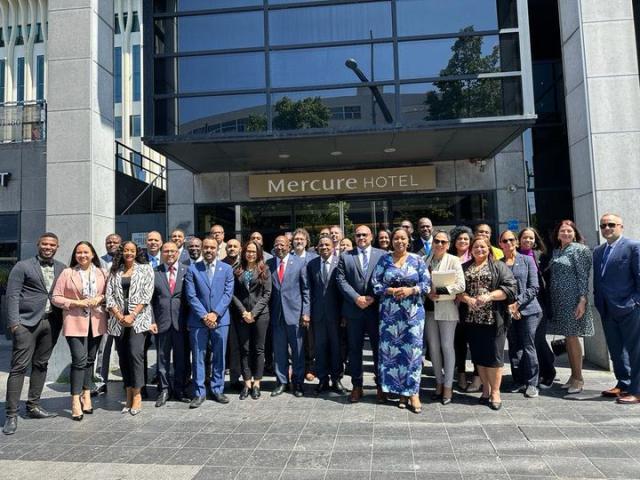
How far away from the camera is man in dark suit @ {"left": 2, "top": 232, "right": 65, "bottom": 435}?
5016 mm

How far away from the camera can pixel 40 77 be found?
3622cm

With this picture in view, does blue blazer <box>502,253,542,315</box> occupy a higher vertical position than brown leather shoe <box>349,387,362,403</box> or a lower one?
higher

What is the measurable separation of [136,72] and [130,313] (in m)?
39.5

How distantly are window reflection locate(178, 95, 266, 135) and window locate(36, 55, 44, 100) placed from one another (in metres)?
33.3

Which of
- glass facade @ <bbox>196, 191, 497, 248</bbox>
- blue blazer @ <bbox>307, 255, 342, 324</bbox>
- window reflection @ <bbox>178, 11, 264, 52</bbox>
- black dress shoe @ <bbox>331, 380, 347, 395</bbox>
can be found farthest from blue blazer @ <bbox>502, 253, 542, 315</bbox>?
window reflection @ <bbox>178, 11, 264, 52</bbox>

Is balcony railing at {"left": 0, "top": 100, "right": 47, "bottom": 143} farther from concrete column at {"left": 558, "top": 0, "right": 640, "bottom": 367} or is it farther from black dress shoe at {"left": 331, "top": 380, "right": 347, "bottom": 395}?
concrete column at {"left": 558, "top": 0, "right": 640, "bottom": 367}

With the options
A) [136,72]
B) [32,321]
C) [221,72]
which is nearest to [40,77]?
[136,72]

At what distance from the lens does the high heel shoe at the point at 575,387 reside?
18.4 feet

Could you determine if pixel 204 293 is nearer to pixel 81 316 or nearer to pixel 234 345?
pixel 234 345

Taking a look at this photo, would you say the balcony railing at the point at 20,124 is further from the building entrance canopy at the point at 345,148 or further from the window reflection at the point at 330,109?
A: the window reflection at the point at 330,109

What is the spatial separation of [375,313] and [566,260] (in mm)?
2456

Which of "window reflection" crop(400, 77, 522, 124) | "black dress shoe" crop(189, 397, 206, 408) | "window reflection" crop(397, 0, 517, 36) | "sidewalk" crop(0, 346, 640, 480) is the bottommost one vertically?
"sidewalk" crop(0, 346, 640, 480)

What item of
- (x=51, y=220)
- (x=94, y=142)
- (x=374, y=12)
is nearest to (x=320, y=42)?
(x=374, y=12)

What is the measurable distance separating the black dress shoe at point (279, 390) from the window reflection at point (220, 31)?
6898 millimetres
